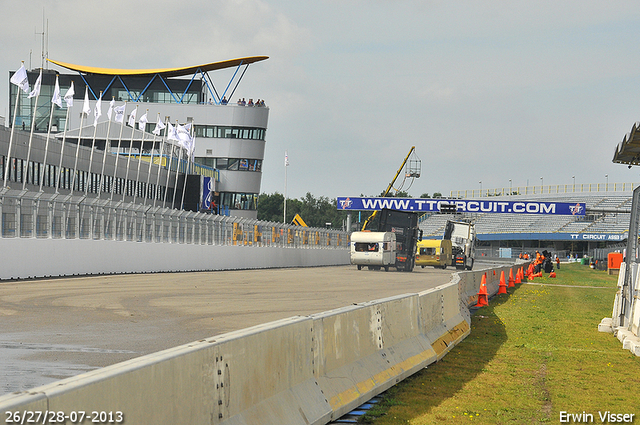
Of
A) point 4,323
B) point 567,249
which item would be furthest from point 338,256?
point 567,249

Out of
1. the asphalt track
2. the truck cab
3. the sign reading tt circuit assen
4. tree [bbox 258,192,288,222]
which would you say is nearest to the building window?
the sign reading tt circuit assen

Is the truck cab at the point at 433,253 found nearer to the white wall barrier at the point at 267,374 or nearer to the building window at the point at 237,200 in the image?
the building window at the point at 237,200

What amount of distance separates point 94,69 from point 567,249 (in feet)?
233

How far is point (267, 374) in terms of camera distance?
6305 millimetres

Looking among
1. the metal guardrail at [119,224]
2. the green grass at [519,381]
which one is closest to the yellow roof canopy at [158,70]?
the metal guardrail at [119,224]

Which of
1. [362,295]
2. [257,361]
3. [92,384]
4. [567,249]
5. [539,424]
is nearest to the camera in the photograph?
[92,384]

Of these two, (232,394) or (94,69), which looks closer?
(232,394)

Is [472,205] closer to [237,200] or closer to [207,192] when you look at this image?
[207,192]

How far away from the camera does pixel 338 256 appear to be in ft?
207

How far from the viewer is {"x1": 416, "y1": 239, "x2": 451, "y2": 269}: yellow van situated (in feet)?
190

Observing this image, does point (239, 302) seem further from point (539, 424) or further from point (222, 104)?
point (222, 104)

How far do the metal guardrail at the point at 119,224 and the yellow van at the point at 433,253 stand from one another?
12503 millimetres

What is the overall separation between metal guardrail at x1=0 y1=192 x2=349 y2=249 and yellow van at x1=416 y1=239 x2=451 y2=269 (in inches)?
492

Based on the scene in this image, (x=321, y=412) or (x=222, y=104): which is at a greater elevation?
(x=222, y=104)
